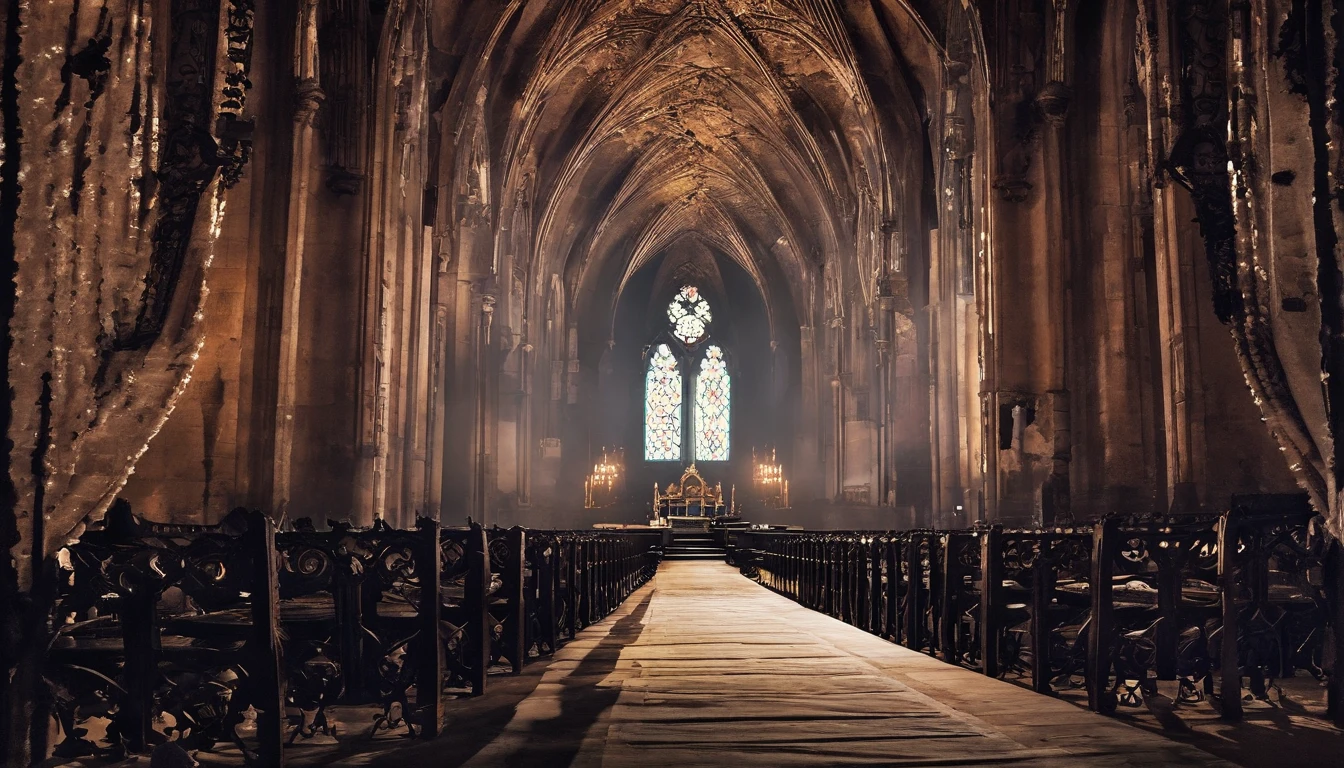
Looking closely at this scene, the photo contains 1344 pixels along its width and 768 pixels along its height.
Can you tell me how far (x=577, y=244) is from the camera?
33688 mm

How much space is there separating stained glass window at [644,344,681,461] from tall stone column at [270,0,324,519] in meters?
30.1

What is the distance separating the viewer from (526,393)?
94.9ft

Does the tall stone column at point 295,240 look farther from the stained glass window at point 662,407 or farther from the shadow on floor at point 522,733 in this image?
the stained glass window at point 662,407

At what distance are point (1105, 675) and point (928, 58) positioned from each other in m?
17.8

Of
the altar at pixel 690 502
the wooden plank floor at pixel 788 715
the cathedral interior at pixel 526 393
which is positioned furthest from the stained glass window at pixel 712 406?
the wooden plank floor at pixel 788 715

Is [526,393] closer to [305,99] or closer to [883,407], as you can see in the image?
[883,407]

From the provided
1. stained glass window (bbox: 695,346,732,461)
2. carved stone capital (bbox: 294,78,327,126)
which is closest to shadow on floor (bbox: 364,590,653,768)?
carved stone capital (bbox: 294,78,327,126)

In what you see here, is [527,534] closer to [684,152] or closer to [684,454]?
[684,152]

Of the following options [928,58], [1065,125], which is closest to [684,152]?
[928,58]

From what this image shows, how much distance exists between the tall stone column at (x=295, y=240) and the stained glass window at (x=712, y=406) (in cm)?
3048

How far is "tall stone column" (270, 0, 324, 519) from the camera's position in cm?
1108

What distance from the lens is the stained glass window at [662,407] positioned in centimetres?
4222

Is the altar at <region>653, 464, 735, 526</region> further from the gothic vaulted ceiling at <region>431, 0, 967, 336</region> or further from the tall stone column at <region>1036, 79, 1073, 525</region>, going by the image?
the tall stone column at <region>1036, 79, 1073, 525</region>

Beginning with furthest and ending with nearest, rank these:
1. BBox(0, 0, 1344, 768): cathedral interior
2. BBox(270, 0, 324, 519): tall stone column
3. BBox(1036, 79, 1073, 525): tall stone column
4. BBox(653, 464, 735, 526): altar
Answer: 1. BBox(653, 464, 735, 526): altar
2. BBox(1036, 79, 1073, 525): tall stone column
3. BBox(270, 0, 324, 519): tall stone column
4. BBox(0, 0, 1344, 768): cathedral interior
